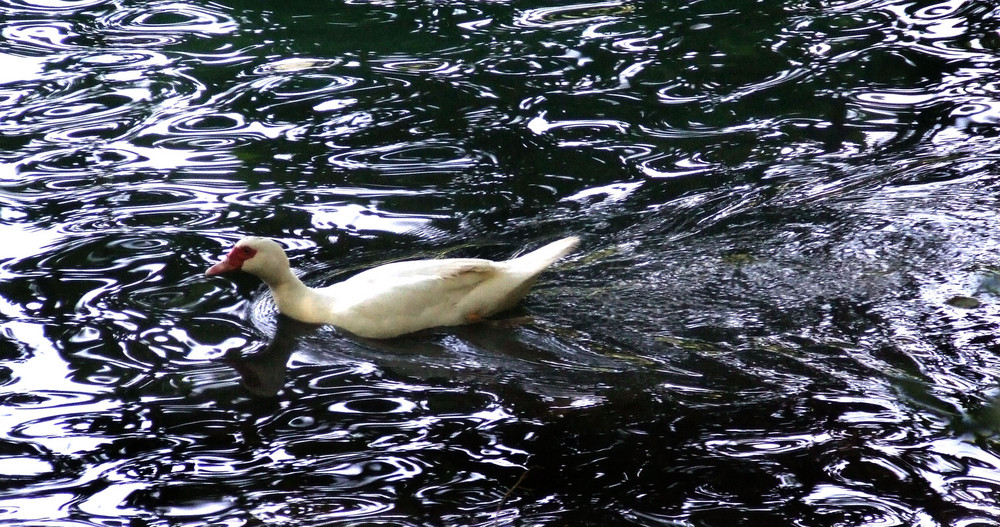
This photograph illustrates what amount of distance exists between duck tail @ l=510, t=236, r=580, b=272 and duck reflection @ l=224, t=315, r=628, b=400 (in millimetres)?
273

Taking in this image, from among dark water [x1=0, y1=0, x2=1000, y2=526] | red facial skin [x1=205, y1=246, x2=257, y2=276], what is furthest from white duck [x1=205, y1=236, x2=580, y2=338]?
dark water [x1=0, y1=0, x2=1000, y2=526]

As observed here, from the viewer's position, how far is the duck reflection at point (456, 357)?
5.01 m

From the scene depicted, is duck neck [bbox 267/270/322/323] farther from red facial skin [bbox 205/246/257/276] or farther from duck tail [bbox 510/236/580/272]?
duck tail [bbox 510/236/580/272]

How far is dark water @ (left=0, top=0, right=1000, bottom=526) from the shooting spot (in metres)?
4.20

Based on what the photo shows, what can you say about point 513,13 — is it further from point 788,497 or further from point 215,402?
point 788,497

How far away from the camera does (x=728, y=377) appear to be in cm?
486

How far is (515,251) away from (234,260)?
153 cm

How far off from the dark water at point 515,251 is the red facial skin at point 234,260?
242 mm

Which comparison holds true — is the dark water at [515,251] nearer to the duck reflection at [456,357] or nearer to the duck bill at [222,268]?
the duck reflection at [456,357]

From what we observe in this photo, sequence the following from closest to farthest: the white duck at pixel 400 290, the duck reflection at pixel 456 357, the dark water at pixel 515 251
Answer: the dark water at pixel 515 251
the duck reflection at pixel 456 357
the white duck at pixel 400 290

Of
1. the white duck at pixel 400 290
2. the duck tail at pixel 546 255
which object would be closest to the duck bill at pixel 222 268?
the white duck at pixel 400 290

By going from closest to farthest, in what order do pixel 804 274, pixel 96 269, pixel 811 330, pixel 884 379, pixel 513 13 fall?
pixel 884 379 → pixel 811 330 → pixel 804 274 → pixel 96 269 → pixel 513 13

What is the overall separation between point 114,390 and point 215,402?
48 cm

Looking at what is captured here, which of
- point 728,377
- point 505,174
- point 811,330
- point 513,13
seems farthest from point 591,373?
point 513,13
